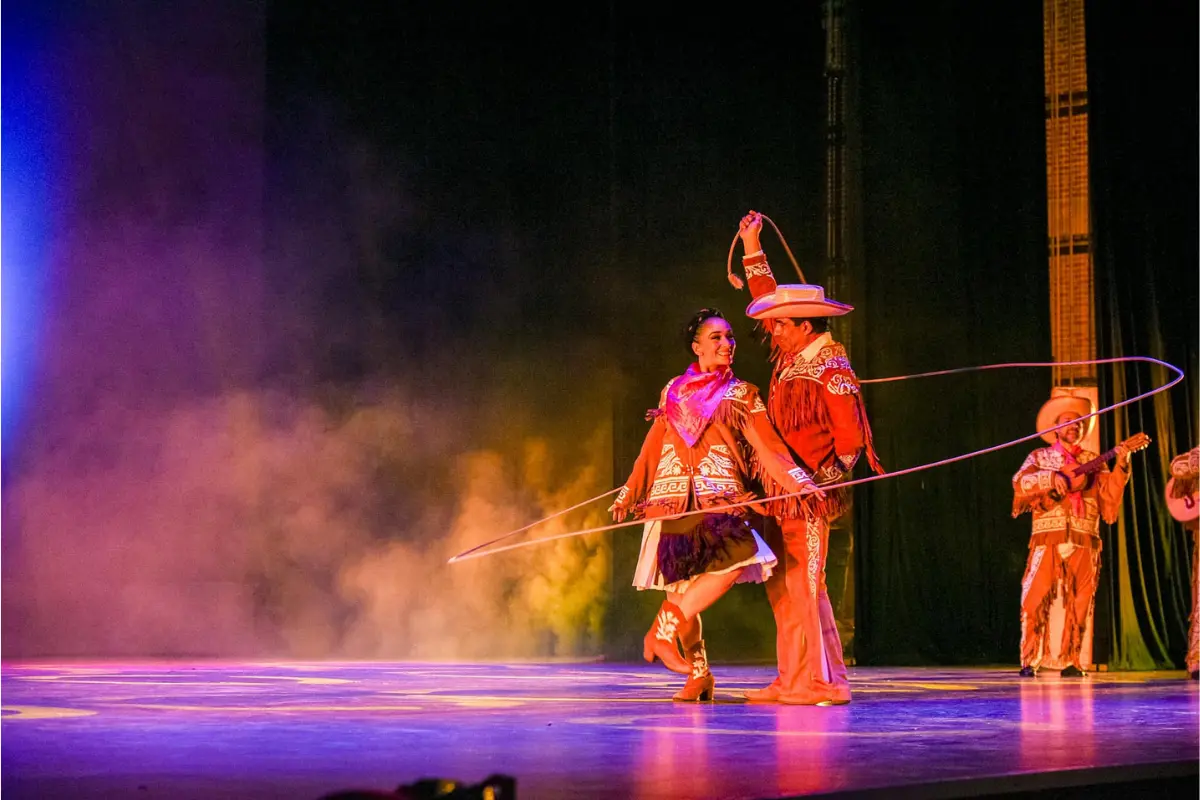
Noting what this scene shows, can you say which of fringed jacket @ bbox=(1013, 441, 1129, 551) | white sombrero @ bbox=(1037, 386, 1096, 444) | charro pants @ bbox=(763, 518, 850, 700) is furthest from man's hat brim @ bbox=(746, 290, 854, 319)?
fringed jacket @ bbox=(1013, 441, 1129, 551)

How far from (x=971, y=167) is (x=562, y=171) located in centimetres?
241

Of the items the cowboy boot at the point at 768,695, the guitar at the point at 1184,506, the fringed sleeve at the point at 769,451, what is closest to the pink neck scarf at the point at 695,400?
the fringed sleeve at the point at 769,451

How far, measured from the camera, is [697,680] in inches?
183

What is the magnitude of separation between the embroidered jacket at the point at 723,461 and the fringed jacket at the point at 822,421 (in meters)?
0.10

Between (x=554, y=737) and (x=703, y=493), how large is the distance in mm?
1343

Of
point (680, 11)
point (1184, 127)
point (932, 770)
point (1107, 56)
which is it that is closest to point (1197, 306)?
point (1184, 127)

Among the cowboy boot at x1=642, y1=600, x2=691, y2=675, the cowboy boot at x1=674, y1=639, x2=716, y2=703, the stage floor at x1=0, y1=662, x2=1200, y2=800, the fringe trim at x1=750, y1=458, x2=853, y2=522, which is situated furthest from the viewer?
the cowboy boot at x1=674, y1=639, x2=716, y2=703

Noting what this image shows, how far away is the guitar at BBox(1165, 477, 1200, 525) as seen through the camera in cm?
717

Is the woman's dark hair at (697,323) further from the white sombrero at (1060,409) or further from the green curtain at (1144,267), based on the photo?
the green curtain at (1144,267)

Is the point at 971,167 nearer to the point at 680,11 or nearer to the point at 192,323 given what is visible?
the point at 680,11

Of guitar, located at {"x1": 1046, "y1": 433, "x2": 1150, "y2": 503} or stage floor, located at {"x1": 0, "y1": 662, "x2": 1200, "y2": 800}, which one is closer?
stage floor, located at {"x1": 0, "y1": 662, "x2": 1200, "y2": 800}

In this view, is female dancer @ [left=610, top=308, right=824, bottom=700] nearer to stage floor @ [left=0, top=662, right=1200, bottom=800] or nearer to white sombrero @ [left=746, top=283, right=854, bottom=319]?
white sombrero @ [left=746, top=283, right=854, bottom=319]

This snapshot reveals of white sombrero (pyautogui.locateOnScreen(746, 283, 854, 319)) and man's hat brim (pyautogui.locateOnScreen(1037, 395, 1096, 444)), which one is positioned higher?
white sombrero (pyautogui.locateOnScreen(746, 283, 854, 319))

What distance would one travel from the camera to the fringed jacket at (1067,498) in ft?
24.0
